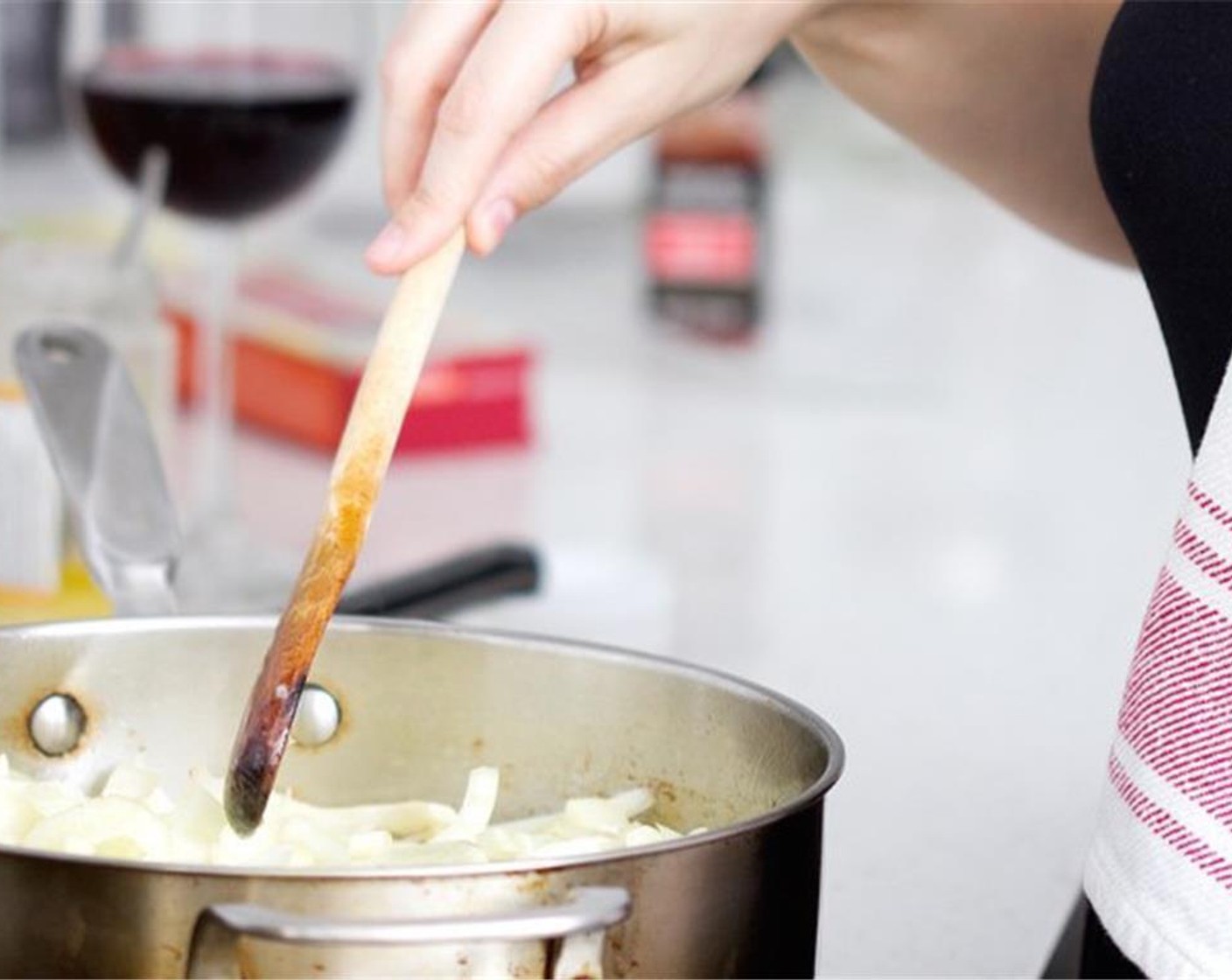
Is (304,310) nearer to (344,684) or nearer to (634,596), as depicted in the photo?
(634,596)

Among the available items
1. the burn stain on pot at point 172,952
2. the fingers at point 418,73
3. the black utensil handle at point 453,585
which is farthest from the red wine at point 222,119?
the burn stain on pot at point 172,952

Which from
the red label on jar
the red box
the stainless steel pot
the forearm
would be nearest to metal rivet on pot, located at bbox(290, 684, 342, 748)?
the stainless steel pot

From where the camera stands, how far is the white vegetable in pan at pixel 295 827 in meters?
0.59

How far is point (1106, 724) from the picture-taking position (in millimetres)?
1166

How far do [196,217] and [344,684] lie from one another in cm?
73

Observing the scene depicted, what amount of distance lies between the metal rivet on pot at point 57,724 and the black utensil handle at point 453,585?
357 mm

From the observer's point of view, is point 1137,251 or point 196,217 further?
point 196,217

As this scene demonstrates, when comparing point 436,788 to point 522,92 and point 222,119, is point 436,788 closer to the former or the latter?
point 522,92

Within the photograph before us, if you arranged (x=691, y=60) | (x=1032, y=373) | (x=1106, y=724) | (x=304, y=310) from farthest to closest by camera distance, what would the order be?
(x=1032, y=373) < (x=304, y=310) < (x=1106, y=724) < (x=691, y=60)

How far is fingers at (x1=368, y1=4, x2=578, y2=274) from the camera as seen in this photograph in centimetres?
70

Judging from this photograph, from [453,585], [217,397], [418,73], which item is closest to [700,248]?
[217,397]

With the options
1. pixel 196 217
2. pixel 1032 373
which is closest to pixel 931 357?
pixel 1032 373

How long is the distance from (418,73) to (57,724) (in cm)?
21

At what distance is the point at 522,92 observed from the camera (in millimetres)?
707
